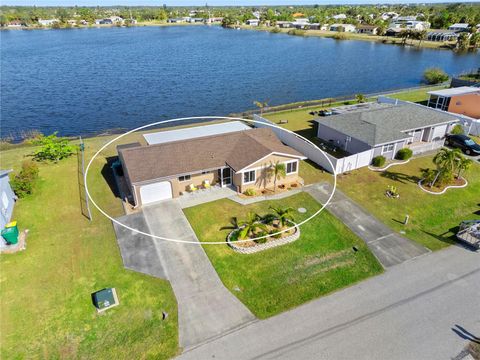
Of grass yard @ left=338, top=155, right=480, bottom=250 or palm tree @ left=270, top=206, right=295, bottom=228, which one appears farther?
grass yard @ left=338, top=155, right=480, bottom=250

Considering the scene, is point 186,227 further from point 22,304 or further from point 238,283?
point 22,304

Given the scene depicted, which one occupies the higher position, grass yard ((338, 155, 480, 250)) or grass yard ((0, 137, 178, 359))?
grass yard ((338, 155, 480, 250))

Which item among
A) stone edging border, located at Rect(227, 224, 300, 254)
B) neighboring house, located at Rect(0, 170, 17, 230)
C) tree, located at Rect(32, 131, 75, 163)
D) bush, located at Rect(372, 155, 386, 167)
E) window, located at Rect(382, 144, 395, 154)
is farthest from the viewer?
tree, located at Rect(32, 131, 75, 163)

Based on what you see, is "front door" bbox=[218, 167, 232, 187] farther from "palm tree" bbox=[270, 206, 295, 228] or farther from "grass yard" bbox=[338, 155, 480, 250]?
"grass yard" bbox=[338, 155, 480, 250]

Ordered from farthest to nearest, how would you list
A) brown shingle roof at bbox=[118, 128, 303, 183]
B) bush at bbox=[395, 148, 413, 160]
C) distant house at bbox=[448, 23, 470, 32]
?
distant house at bbox=[448, 23, 470, 32]
bush at bbox=[395, 148, 413, 160]
brown shingle roof at bbox=[118, 128, 303, 183]

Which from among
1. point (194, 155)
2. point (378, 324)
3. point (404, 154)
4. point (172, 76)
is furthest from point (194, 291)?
point (172, 76)

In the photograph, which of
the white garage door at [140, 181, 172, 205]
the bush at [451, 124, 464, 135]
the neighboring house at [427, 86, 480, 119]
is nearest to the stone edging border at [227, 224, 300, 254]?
the white garage door at [140, 181, 172, 205]
